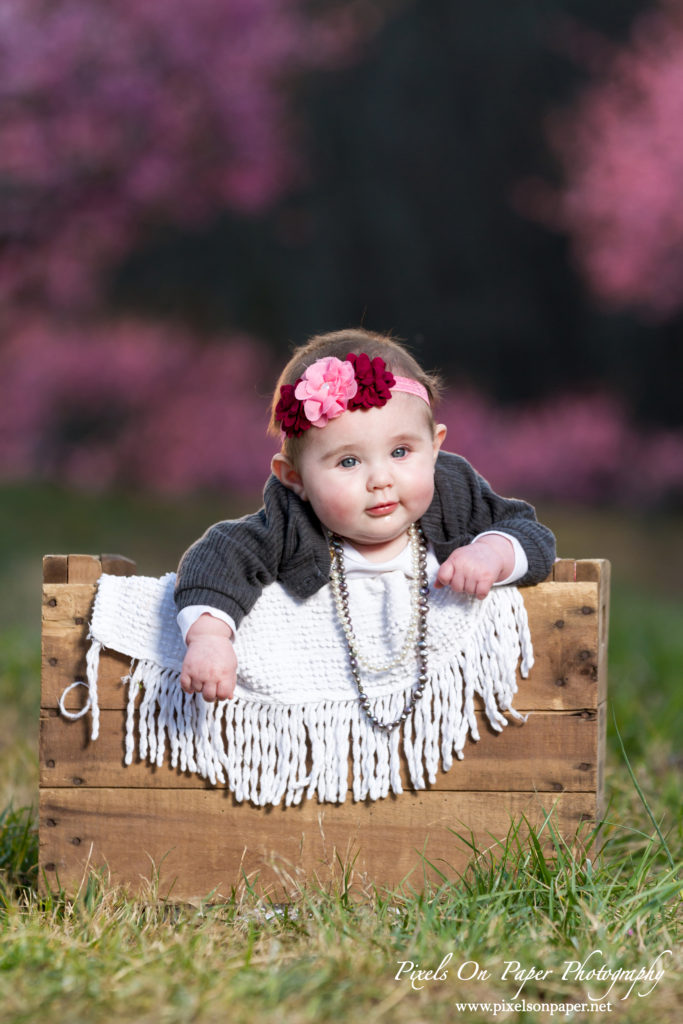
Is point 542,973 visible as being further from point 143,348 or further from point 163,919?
point 143,348

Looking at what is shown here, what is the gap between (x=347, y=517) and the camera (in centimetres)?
185

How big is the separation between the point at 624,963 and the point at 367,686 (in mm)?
629

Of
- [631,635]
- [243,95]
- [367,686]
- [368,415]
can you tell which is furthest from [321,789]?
[243,95]

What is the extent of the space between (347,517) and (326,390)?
22 cm

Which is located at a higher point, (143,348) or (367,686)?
(143,348)

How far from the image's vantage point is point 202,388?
10375mm

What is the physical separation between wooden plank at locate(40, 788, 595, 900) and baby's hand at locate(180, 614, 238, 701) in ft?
0.90

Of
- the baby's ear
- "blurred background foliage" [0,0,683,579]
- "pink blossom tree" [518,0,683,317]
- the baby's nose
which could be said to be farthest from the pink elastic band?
"pink blossom tree" [518,0,683,317]

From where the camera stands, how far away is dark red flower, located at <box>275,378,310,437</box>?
186 cm

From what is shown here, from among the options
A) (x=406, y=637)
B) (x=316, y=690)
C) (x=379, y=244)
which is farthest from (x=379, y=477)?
(x=379, y=244)

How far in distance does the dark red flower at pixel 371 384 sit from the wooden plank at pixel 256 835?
0.71 m

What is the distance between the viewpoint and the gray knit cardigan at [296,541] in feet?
6.07

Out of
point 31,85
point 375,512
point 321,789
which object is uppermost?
point 31,85

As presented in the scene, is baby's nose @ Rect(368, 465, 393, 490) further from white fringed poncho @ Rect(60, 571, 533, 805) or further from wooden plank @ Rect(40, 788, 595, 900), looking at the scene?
wooden plank @ Rect(40, 788, 595, 900)
